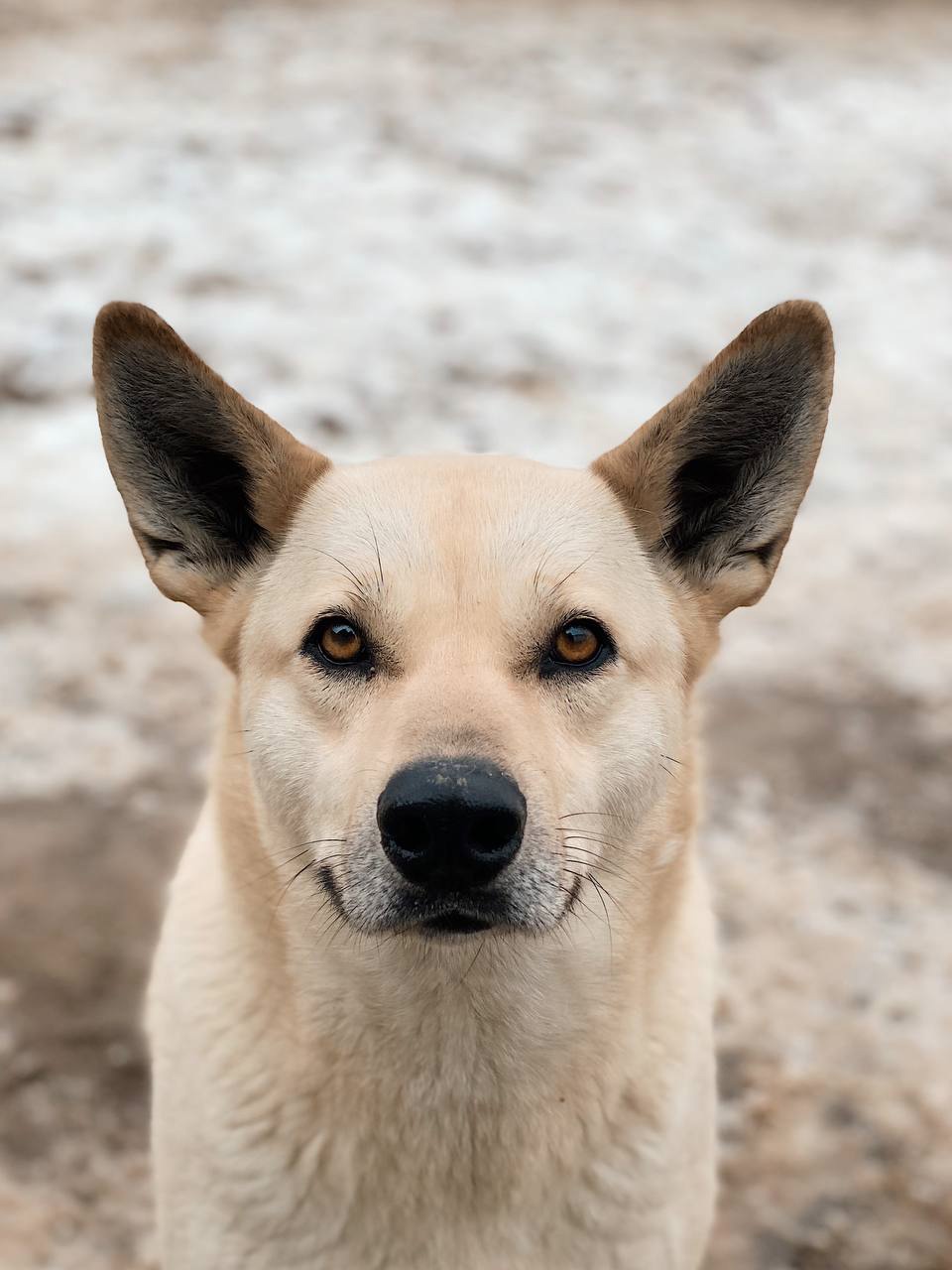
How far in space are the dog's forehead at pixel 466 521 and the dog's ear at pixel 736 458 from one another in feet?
0.35

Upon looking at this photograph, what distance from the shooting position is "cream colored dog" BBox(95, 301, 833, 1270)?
2463mm

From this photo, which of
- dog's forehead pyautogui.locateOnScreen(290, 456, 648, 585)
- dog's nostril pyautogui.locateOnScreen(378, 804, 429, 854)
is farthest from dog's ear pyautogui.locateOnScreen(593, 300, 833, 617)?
dog's nostril pyautogui.locateOnScreen(378, 804, 429, 854)

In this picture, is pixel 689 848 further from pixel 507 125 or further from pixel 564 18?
pixel 564 18

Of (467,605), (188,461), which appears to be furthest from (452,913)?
(188,461)

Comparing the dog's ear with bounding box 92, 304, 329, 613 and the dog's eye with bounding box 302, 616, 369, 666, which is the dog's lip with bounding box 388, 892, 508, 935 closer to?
the dog's eye with bounding box 302, 616, 369, 666

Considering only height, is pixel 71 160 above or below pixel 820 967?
above

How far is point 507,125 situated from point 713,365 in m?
7.00

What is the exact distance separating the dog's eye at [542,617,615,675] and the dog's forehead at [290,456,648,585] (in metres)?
0.11

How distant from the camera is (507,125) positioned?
29.2 feet

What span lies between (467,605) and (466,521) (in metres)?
0.19

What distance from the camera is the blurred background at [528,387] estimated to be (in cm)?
372

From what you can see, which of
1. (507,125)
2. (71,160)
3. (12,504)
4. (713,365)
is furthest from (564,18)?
(713,365)

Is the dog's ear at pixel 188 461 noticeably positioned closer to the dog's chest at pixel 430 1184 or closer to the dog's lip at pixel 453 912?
the dog's lip at pixel 453 912

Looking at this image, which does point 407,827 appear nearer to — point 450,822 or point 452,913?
point 450,822
